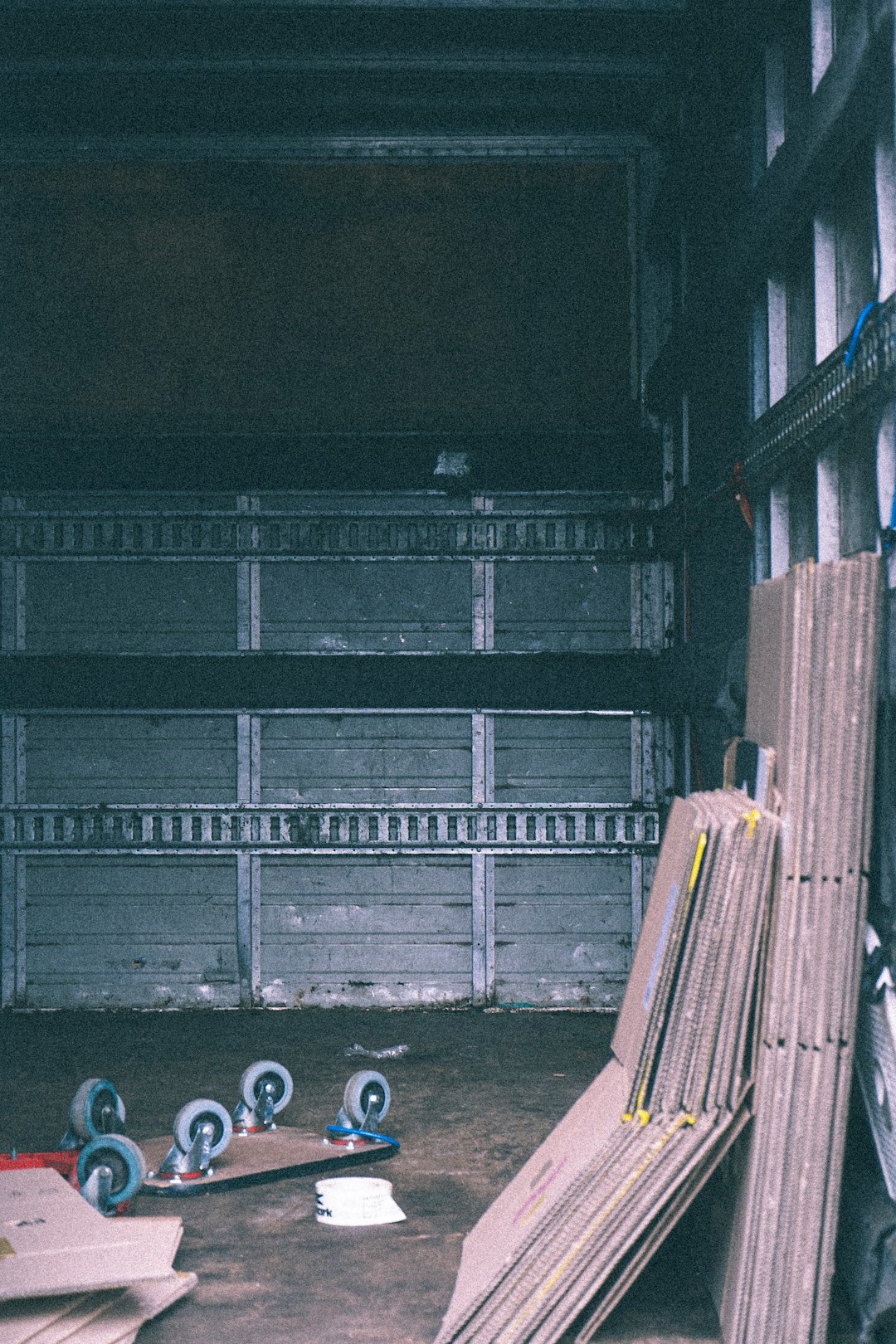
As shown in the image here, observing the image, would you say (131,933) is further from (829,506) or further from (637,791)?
(829,506)

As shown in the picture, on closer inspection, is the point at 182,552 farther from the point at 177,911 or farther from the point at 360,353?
the point at 177,911

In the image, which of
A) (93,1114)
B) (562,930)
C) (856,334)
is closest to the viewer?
(856,334)

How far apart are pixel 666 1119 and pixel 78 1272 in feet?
5.13

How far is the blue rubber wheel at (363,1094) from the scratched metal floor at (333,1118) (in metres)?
0.20

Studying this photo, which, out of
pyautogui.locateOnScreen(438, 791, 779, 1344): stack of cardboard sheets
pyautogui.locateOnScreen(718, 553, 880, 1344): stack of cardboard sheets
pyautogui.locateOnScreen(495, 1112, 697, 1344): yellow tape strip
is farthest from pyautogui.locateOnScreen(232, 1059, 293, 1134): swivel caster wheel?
pyautogui.locateOnScreen(718, 553, 880, 1344): stack of cardboard sheets

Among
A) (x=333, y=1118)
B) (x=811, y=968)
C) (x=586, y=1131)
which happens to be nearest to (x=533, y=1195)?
Answer: (x=586, y=1131)

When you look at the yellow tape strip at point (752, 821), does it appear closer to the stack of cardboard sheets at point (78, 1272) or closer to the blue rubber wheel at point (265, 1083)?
the stack of cardboard sheets at point (78, 1272)

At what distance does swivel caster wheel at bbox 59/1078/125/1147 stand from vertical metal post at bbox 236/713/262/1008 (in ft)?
8.92

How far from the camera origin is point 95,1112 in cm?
451

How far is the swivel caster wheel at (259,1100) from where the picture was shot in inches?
195

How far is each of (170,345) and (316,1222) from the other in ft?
17.3

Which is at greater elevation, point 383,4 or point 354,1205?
point 383,4

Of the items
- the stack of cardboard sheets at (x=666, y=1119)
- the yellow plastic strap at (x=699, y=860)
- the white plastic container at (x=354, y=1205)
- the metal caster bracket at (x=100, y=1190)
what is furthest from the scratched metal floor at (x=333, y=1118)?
the yellow plastic strap at (x=699, y=860)

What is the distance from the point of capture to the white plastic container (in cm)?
405
